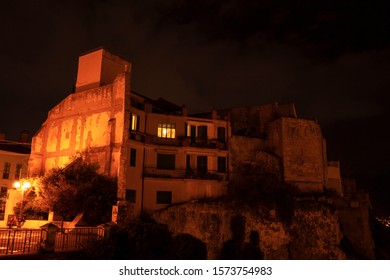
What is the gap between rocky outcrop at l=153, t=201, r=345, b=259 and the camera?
29391 millimetres

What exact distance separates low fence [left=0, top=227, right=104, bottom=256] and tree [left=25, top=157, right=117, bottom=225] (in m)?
7.56

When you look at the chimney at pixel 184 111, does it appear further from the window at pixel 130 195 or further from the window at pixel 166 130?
the window at pixel 130 195

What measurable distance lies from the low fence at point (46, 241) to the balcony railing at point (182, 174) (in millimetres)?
14050

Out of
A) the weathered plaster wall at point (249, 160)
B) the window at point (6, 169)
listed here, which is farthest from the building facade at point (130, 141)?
the window at point (6, 169)

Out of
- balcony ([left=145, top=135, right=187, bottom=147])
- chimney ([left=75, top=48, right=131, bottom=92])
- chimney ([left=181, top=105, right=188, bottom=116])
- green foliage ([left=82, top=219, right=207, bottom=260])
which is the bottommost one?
green foliage ([left=82, top=219, right=207, bottom=260])

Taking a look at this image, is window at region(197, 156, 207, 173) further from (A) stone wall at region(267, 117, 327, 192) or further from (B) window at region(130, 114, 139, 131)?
(A) stone wall at region(267, 117, 327, 192)

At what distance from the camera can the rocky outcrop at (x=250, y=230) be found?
96.4 ft

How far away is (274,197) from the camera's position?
32562mm

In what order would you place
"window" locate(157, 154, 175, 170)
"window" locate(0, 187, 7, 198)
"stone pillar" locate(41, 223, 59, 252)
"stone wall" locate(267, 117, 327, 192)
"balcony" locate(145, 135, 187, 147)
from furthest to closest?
"window" locate(0, 187, 7, 198) < "stone wall" locate(267, 117, 327, 192) < "window" locate(157, 154, 175, 170) < "balcony" locate(145, 135, 187, 147) < "stone pillar" locate(41, 223, 59, 252)

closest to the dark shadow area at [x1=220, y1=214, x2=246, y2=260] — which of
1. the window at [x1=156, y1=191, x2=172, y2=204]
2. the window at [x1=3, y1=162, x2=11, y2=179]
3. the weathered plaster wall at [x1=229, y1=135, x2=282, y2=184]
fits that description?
the weathered plaster wall at [x1=229, y1=135, x2=282, y2=184]

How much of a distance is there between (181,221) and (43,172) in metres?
14.1

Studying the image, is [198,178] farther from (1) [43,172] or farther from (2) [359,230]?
(2) [359,230]

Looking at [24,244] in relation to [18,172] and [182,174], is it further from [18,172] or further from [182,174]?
[18,172]

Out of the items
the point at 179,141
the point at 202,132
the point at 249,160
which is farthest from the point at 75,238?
the point at 249,160
